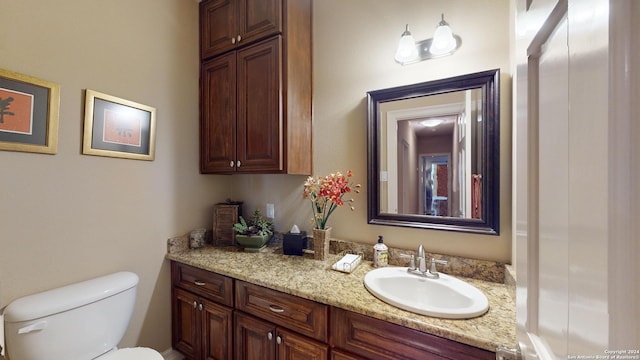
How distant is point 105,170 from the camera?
4.89 ft

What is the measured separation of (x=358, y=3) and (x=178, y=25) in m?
1.33

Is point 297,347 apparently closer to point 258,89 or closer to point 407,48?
point 258,89

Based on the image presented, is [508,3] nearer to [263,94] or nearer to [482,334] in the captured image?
[263,94]

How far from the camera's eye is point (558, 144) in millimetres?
417

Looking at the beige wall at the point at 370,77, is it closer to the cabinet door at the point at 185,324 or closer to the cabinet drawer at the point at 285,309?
the cabinet drawer at the point at 285,309

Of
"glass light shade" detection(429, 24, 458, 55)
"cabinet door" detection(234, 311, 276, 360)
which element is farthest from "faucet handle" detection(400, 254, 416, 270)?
"glass light shade" detection(429, 24, 458, 55)

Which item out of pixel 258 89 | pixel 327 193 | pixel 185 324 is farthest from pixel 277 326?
pixel 258 89

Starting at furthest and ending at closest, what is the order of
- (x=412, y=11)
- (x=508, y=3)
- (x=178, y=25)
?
1. (x=178, y=25)
2. (x=412, y=11)
3. (x=508, y=3)

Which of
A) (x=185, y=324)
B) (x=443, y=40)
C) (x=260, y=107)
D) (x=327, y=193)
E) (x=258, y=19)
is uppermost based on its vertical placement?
(x=258, y=19)

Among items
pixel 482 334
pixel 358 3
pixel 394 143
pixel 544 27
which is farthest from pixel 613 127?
pixel 358 3

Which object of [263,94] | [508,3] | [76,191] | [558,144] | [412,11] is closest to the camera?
[558,144]

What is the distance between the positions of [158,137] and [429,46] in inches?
73.1

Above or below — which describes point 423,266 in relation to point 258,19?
below

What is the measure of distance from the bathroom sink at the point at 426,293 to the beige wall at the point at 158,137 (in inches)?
8.8
